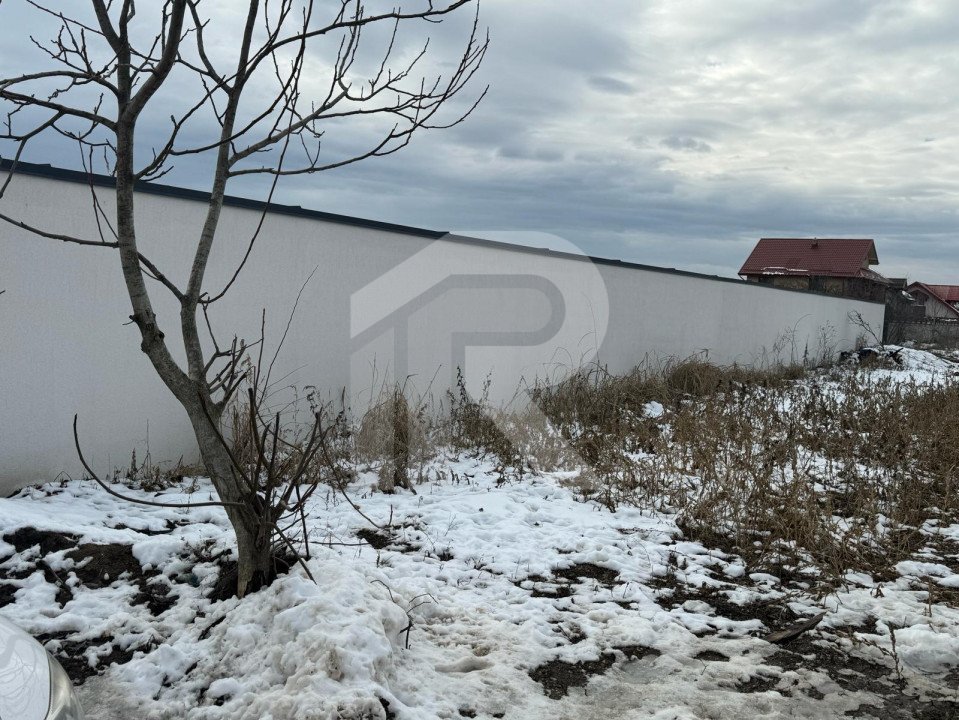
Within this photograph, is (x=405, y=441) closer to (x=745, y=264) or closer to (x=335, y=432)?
(x=335, y=432)

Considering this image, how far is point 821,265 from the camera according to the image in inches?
1241

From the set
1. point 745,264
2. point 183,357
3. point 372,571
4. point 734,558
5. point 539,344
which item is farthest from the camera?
point 745,264

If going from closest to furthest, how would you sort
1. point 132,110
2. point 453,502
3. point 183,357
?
point 132,110 < point 453,502 < point 183,357

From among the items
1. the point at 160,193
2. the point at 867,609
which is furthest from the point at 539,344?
the point at 867,609

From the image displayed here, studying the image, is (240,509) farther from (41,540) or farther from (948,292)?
(948,292)

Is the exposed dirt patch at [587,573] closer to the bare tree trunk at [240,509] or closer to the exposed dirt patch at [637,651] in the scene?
the exposed dirt patch at [637,651]

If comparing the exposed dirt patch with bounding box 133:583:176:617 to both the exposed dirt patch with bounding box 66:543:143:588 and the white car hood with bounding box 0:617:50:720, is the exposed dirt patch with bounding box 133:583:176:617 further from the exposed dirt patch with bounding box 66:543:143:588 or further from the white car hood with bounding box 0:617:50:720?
the white car hood with bounding box 0:617:50:720

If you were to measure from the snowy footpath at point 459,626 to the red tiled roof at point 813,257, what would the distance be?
2872cm

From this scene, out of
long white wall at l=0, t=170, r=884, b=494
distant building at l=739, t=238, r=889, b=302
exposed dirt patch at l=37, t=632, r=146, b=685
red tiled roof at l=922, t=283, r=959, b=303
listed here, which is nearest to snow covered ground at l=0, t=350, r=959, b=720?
exposed dirt patch at l=37, t=632, r=146, b=685

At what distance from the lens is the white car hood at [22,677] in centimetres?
177

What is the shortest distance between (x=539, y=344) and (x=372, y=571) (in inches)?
257

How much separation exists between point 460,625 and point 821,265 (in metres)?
31.7

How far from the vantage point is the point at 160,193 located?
6066 mm

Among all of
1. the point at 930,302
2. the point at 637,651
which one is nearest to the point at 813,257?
the point at 930,302
